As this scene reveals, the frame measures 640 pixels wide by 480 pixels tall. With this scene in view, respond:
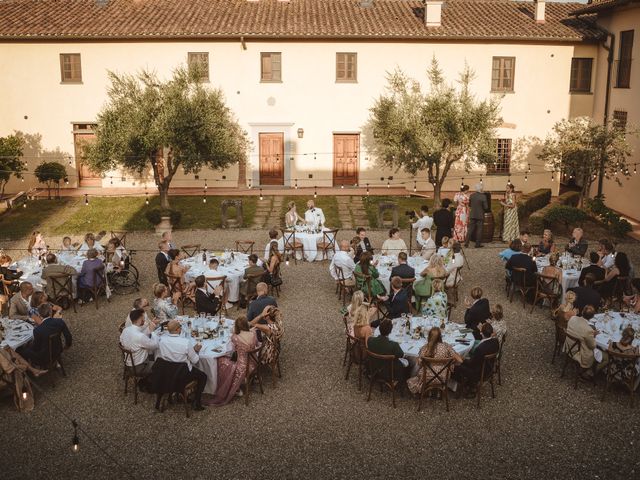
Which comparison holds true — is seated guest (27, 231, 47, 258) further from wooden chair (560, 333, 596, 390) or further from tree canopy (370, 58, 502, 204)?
tree canopy (370, 58, 502, 204)

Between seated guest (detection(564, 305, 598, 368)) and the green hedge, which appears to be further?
the green hedge

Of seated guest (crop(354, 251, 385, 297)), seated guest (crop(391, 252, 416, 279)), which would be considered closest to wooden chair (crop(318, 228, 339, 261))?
seated guest (crop(354, 251, 385, 297))

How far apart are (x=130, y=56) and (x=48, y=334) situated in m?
18.0

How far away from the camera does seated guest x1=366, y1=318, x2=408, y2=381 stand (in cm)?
952

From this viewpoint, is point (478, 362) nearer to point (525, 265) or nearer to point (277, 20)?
point (525, 265)

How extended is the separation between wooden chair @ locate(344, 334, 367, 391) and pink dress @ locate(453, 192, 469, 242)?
7954mm

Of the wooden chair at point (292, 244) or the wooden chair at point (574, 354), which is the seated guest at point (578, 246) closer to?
the wooden chair at point (574, 354)

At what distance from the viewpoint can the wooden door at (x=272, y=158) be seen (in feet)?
87.5

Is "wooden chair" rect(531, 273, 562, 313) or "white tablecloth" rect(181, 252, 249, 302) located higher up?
"white tablecloth" rect(181, 252, 249, 302)

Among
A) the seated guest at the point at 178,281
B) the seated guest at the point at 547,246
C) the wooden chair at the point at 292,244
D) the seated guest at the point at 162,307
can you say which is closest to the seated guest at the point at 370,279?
the seated guest at the point at 178,281

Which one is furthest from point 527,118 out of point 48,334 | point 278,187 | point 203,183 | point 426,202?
point 48,334

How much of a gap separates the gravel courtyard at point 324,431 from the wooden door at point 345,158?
16.0 m

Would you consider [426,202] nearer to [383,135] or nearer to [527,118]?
[383,135]

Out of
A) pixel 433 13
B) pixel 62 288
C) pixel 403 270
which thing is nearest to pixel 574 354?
pixel 403 270
